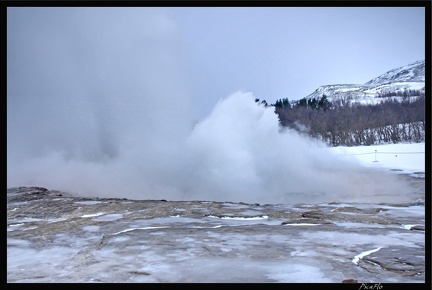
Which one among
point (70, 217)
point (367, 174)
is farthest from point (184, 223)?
point (367, 174)

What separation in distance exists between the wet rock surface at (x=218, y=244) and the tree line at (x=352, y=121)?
1484 centimetres

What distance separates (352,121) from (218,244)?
27.6 metres

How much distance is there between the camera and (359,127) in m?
28.4

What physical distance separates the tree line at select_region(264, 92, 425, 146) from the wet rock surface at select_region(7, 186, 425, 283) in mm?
14838

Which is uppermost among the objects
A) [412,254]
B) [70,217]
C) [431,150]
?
[431,150]

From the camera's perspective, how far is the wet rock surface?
10.4 feet

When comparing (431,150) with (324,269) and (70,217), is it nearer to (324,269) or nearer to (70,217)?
(324,269)

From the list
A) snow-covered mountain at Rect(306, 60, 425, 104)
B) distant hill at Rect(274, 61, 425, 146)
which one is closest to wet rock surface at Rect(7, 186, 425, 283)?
snow-covered mountain at Rect(306, 60, 425, 104)

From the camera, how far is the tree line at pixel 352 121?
2293cm

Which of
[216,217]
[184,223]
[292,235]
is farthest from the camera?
[216,217]

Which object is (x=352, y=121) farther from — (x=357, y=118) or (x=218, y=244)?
(x=218, y=244)

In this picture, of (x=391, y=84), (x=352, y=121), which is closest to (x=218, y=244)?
(x=391, y=84)

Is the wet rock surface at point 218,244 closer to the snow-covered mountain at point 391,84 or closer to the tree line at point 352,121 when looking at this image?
the snow-covered mountain at point 391,84
